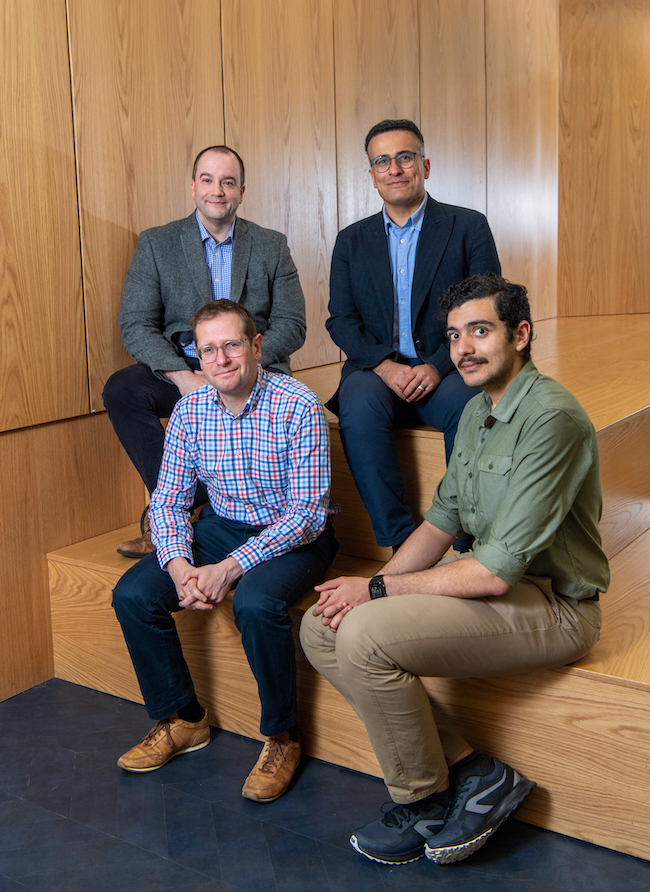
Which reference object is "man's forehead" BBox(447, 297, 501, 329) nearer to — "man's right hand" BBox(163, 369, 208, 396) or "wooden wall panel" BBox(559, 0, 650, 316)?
"man's right hand" BBox(163, 369, 208, 396)

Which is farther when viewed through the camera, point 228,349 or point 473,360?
point 228,349

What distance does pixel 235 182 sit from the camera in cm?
262

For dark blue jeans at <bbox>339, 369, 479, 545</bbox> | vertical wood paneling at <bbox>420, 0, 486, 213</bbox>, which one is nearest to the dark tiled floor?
dark blue jeans at <bbox>339, 369, 479, 545</bbox>

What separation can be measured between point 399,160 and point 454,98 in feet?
8.60

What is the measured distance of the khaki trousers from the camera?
66.1 inches

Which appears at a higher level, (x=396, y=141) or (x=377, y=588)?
(x=396, y=141)

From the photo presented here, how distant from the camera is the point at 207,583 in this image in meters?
2.04

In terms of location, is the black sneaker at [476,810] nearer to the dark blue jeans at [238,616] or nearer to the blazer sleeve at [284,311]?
the dark blue jeans at [238,616]

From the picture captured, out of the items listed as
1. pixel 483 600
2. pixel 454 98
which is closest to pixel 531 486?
pixel 483 600

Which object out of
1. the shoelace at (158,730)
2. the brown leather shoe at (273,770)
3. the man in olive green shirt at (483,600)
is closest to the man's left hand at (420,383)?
the man in olive green shirt at (483,600)

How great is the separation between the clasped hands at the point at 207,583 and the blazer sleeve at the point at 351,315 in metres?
0.82

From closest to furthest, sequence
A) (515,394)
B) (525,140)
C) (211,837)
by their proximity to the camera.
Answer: (515,394) < (211,837) < (525,140)

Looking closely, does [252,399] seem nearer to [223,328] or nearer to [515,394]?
[223,328]

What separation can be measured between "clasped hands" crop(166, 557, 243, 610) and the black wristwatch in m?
0.40
